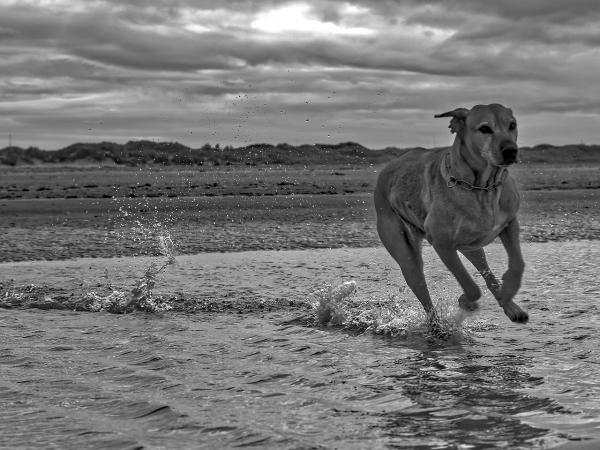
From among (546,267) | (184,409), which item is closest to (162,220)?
(546,267)

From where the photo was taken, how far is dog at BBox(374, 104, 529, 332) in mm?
7523

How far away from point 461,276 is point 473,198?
833mm

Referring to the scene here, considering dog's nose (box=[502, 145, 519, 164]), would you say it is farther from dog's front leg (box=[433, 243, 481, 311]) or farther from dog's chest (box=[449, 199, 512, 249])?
dog's front leg (box=[433, 243, 481, 311])

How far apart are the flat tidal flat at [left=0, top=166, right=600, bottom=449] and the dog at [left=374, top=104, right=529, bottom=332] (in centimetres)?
59

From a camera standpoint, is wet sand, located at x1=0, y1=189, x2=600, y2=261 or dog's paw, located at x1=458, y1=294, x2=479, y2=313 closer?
dog's paw, located at x1=458, y1=294, x2=479, y2=313

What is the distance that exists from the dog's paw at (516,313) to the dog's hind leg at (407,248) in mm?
1031

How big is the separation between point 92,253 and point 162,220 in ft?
19.6

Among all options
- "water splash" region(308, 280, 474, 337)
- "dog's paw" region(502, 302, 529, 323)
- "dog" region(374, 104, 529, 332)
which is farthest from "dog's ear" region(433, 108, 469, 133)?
"water splash" region(308, 280, 474, 337)

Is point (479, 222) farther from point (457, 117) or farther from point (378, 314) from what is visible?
point (378, 314)

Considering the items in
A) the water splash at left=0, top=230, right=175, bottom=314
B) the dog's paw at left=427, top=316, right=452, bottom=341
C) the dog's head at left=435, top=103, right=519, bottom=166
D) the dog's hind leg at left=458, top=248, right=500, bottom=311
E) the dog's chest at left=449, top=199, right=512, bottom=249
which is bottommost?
the water splash at left=0, top=230, right=175, bottom=314

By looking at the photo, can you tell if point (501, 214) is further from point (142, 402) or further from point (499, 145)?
point (142, 402)

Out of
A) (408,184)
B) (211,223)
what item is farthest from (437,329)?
(211,223)

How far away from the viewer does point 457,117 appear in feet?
26.0

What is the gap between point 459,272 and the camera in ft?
26.8
